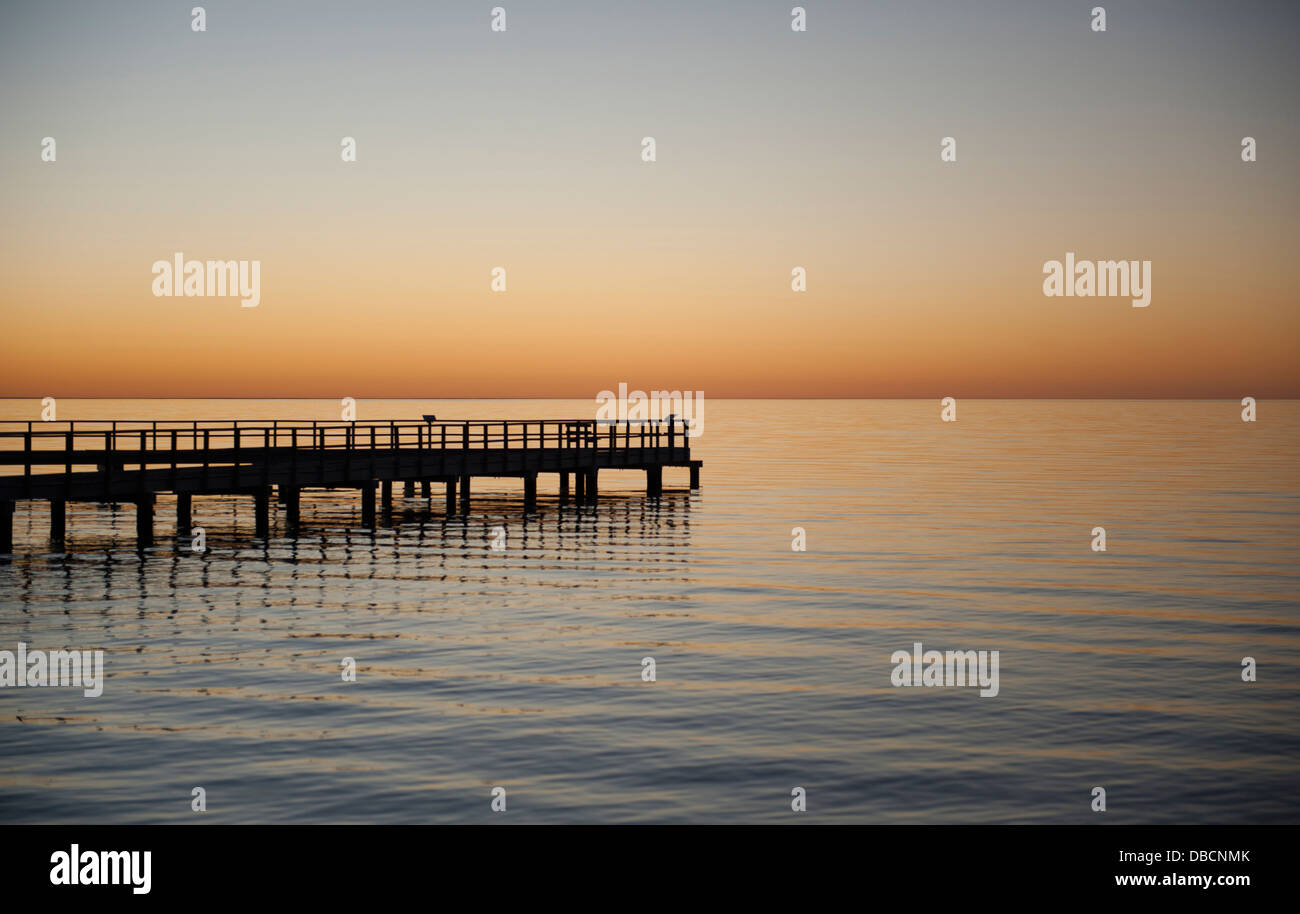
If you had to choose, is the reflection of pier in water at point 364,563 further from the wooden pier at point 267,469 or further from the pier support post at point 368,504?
the wooden pier at point 267,469

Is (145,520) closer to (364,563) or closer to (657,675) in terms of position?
(364,563)

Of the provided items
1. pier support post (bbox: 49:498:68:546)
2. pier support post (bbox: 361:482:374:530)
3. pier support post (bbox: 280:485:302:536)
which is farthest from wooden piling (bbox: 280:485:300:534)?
pier support post (bbox: 49:498:68:546)

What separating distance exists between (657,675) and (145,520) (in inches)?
931

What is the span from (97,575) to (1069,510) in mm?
35790

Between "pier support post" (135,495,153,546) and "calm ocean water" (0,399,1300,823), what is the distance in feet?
3.41

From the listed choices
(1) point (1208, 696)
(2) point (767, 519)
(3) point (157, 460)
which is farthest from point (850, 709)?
(3) point (157, 460)

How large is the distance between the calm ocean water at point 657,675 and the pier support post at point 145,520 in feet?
3.41

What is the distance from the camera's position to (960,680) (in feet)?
63.1

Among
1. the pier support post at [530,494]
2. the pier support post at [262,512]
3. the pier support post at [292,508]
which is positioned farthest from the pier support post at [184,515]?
the pier support post at [530,494]

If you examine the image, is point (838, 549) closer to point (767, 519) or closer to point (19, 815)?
point (767, 519)

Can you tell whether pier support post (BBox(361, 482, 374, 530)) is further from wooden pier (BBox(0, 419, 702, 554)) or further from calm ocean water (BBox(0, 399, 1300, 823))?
calm ocean water (BBox(0, 399, 1300, 823))

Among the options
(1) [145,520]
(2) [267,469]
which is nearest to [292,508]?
(2) [267,469]
